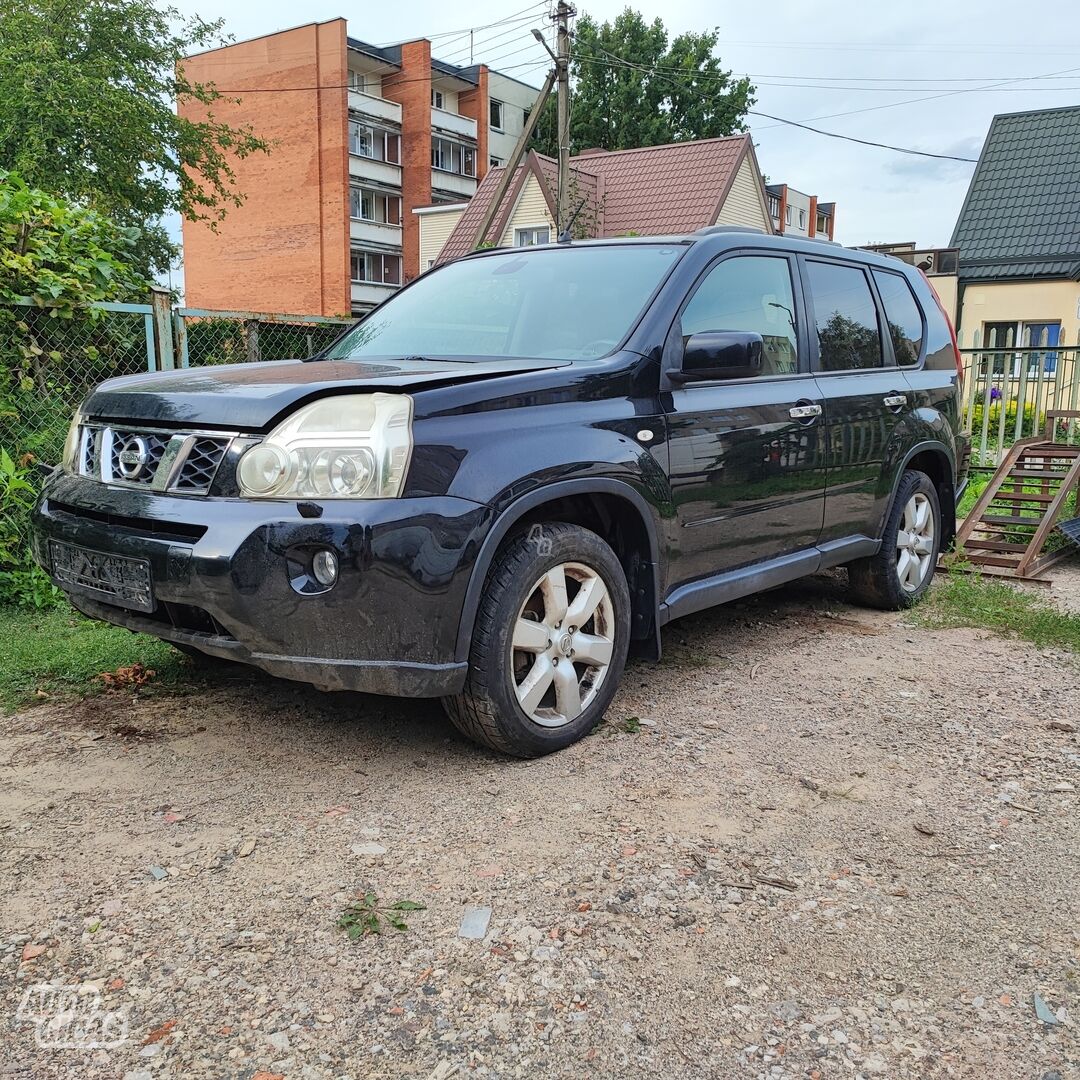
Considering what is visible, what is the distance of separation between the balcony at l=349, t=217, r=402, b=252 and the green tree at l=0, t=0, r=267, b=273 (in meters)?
16.8

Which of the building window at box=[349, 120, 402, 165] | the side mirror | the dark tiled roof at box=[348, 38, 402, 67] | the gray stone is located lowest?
the gray stone

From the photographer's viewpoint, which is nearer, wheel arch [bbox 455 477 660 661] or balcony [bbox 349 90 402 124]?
wheel arch [bbox 455 477 660 661]

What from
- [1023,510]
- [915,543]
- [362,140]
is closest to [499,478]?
[915,543]

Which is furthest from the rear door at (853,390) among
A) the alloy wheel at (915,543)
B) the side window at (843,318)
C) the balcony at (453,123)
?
the balcony at (453,123)

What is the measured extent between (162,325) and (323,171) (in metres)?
39.7

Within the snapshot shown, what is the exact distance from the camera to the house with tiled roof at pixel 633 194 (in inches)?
1142

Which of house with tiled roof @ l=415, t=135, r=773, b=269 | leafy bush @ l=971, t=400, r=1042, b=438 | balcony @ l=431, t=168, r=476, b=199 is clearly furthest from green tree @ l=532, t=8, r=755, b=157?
leafy bush @ l=971, t=400, r=1042, b=438

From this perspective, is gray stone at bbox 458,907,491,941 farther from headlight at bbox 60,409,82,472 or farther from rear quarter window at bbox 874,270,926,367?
rear quarter window at bbox 874,270,926,367

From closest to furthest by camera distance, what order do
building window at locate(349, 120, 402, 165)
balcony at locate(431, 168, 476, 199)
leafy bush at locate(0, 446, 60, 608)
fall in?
1. leafy bush at locate(0, 446, 60, 608)
2. building window at locate(349, 120, 402, 165)
3. balcony at locate(431, 168, 476, 199)

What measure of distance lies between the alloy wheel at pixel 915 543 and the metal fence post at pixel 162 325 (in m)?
4.46

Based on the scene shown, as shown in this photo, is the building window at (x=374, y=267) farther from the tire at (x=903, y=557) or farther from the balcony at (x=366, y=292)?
the tire at (x=903, y=557)

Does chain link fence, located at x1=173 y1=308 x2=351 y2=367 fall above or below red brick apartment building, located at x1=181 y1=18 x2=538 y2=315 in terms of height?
below

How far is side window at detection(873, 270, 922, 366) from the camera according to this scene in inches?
217

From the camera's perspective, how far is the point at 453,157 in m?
51.2
